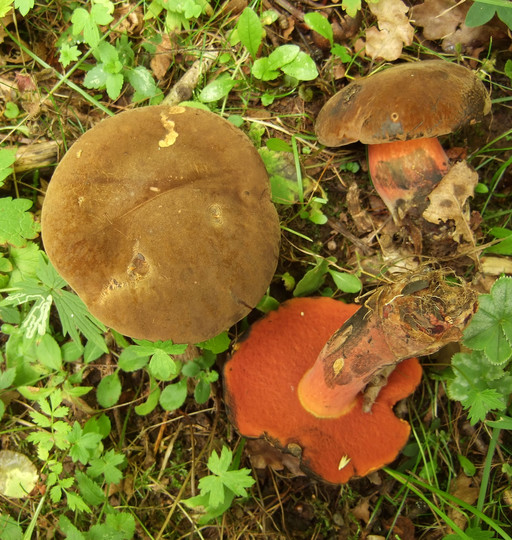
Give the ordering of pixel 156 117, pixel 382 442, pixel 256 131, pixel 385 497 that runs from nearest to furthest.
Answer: pixel 156 117 → pixel 382 442 → pixel 385 497 → pixel 256 131

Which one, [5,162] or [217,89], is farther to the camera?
[217,89]

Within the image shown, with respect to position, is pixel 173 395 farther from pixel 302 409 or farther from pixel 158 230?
pixel 158 230

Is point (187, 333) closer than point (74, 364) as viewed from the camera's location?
Yes

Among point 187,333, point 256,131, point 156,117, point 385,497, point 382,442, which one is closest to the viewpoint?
point 187,333

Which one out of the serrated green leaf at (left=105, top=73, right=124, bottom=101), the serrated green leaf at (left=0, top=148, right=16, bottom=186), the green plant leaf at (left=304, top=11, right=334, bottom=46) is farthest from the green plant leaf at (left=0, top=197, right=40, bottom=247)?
the green plant leaf at (left=304, top=11, right=334, bottom=46)

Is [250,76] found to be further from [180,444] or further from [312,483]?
[312,483]

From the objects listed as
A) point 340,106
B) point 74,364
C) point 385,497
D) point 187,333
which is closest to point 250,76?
point 340,106

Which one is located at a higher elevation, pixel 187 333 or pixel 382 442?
pixel 187 333

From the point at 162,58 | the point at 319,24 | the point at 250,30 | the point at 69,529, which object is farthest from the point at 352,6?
the point at 69,529
